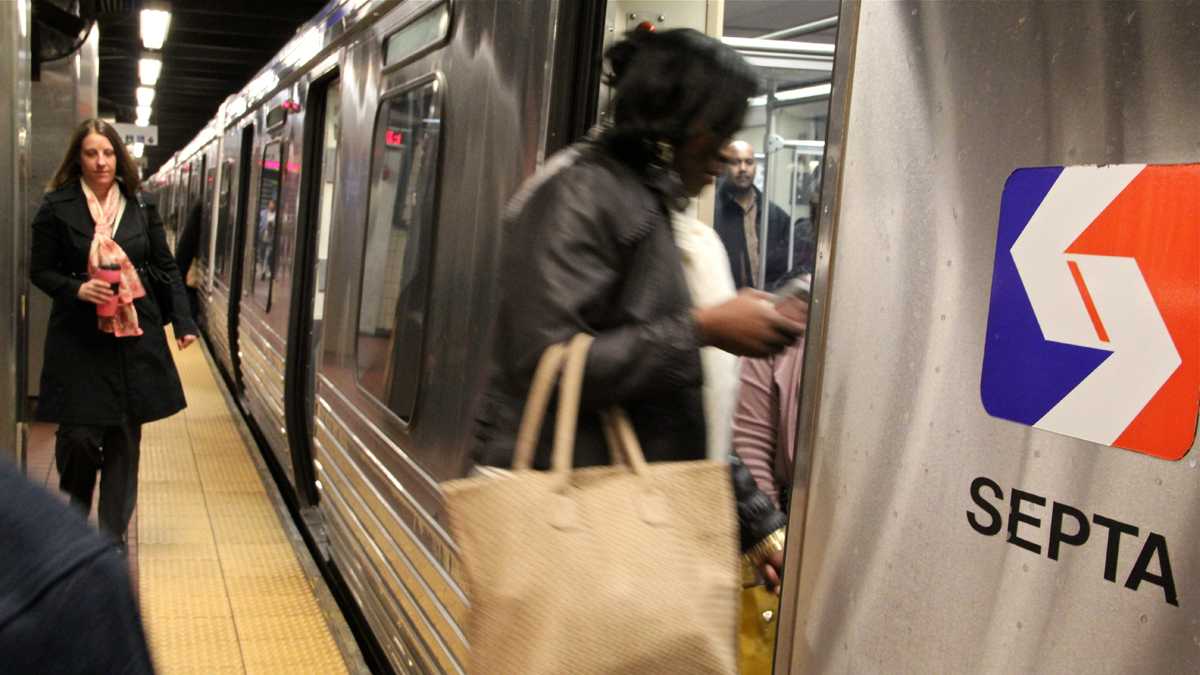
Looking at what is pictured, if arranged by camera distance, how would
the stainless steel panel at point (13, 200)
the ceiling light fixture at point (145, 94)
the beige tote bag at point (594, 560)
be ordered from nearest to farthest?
the beige tote bag at point (594, 560) → the stainless steel panel at point (13, 200) → the ceiling light fixture at point (145, 94)

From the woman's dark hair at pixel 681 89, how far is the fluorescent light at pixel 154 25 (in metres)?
13.5

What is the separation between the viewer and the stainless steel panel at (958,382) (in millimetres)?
1146

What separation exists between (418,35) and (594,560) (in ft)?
8.05

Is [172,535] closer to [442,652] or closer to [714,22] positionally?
[442,652]

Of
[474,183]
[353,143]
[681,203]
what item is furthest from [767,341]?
[353,143]

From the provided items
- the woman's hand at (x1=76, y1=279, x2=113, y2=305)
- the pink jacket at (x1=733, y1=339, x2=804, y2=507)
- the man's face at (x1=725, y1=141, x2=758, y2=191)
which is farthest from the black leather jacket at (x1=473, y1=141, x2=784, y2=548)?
the woman's hand at (x1=76, y1=279, x2=113, y2=305)

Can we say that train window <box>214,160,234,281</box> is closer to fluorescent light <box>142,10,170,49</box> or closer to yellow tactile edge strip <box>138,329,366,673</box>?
yellow tactile edge strip <box>138,329,366,673</box>

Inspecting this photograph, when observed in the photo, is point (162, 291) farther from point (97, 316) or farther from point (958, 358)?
point (958, 358)

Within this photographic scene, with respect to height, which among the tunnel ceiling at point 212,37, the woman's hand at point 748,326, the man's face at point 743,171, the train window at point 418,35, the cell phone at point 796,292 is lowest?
the woman's hand at point 748,326

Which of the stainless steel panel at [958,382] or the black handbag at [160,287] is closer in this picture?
the stainless steel panel at [958,382]

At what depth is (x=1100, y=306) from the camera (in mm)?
1183

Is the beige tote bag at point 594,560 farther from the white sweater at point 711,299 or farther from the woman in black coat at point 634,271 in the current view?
the white sweater at point 711,299

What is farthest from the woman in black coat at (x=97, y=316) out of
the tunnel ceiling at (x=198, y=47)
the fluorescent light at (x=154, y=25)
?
the fluorescent light at (x=154, y=25)

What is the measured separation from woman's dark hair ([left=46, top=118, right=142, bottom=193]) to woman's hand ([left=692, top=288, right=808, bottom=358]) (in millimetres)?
3657
